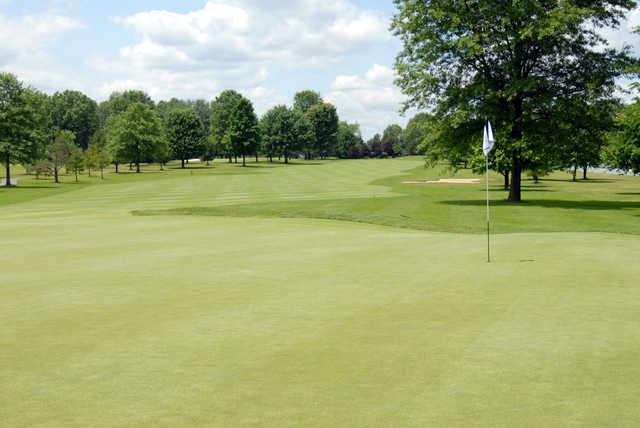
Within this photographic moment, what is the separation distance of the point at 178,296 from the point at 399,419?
648cm

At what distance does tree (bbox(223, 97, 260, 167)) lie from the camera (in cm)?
13088

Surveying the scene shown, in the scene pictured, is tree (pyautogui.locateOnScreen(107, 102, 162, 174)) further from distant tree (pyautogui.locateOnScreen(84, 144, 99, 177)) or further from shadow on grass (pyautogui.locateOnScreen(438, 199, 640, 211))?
shadow on grass (pyautogui.locateOnScreen(438, 199, 640, 211))

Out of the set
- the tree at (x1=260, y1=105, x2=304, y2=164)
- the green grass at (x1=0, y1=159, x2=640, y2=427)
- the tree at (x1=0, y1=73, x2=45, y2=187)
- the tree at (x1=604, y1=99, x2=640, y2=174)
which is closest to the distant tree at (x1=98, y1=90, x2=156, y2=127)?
the tree at (x1=260, y1=105, x2=304, y2=164)

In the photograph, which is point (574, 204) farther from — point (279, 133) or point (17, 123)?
point (279, 133)

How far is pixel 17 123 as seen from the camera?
261 ft

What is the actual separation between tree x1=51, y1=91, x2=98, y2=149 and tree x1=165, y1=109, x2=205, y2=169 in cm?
5085

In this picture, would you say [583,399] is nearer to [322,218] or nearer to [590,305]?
→ [590,305]

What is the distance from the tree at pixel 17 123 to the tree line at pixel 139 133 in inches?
4.7

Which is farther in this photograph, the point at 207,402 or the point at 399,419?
the point at 207,402

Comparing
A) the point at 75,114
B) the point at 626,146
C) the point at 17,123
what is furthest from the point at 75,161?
the point at 75,114

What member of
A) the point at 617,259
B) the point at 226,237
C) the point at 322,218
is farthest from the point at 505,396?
the point at 322,218

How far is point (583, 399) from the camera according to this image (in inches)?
245

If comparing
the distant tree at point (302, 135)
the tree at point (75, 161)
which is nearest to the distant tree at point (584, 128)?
the tree at point (75, 161)

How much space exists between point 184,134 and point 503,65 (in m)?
99.6
